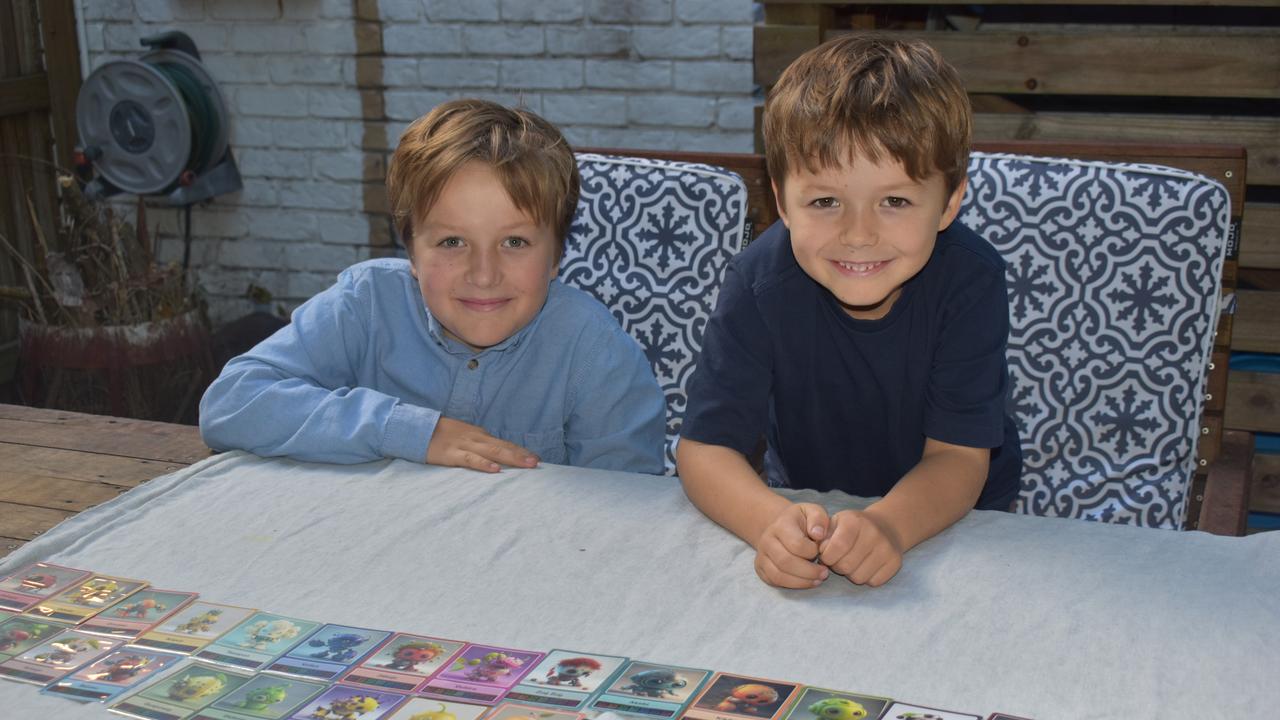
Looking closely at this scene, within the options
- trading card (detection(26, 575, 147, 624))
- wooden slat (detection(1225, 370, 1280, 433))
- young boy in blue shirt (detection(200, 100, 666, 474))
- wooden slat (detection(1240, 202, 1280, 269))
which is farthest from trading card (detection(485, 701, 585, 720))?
wooden slat (detection(1225, 370, 1280, 433))

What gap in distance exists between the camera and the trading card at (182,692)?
3.34ft

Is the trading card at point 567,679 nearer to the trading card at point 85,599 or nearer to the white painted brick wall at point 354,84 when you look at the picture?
the trading card at point 85,599

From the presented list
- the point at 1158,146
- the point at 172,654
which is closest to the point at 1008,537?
the point at 172,654

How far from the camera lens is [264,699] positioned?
40.6 inches

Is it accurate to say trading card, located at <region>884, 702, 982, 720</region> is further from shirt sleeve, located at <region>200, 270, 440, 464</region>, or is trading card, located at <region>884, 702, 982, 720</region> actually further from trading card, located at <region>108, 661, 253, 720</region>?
shirt sleeve, located at <region>200, 270, 440, 464</region>

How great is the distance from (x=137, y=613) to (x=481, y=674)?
1.18ft

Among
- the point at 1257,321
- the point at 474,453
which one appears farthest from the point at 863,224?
the point at 1257,321

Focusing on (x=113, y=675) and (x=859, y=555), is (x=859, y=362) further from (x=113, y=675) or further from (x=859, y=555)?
(x=113, y=675)

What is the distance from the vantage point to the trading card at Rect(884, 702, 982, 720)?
98 centimetres

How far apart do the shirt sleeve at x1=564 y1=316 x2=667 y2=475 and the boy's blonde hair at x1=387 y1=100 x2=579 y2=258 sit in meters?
0.20

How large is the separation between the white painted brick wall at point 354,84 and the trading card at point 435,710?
2.64 m

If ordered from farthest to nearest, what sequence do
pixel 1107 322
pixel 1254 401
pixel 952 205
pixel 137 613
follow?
pixel 1254 401 < pixel 1107 322 < pixel 952 205 < pixel 137 613

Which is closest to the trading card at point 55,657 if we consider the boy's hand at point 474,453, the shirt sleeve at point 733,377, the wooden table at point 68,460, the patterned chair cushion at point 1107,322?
the wooden table at point 68,460

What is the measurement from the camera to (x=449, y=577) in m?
1.25
